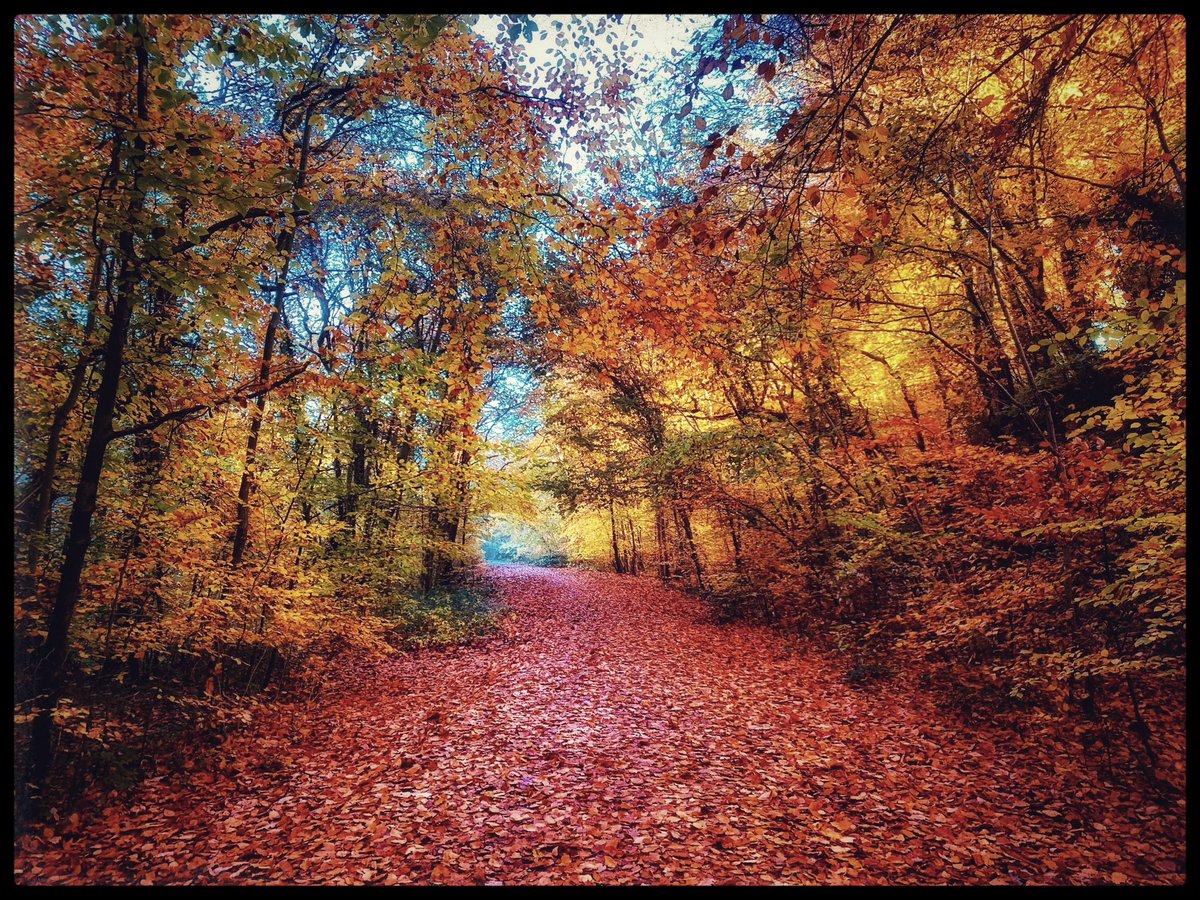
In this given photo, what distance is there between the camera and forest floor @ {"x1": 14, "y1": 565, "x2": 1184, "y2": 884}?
3.85 m

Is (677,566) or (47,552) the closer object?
(47,552)

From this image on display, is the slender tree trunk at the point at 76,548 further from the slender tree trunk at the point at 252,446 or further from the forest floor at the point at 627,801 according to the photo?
the slender tree trunk at the point at 252,446

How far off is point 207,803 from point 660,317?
670cm

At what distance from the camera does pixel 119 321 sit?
4.52 meters

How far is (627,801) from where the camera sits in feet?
15.4

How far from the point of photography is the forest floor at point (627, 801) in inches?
152

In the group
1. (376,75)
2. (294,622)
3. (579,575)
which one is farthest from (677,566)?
(376,75)

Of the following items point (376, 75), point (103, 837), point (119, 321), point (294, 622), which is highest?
point (376, 75)

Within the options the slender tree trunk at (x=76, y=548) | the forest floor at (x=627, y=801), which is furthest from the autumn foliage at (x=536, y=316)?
the forest floor at (x=627, y=801)

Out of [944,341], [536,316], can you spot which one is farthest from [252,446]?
[944,341]

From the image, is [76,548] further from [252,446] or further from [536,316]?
[536,316]

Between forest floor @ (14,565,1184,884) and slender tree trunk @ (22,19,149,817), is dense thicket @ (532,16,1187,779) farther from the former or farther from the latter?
slender tree trunk @ (22,19,149,817)

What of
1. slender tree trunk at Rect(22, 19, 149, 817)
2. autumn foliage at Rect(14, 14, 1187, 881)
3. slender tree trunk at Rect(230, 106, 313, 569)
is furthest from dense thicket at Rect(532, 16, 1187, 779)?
slender tree trunk at Rect(22, 19, 149, 817)
